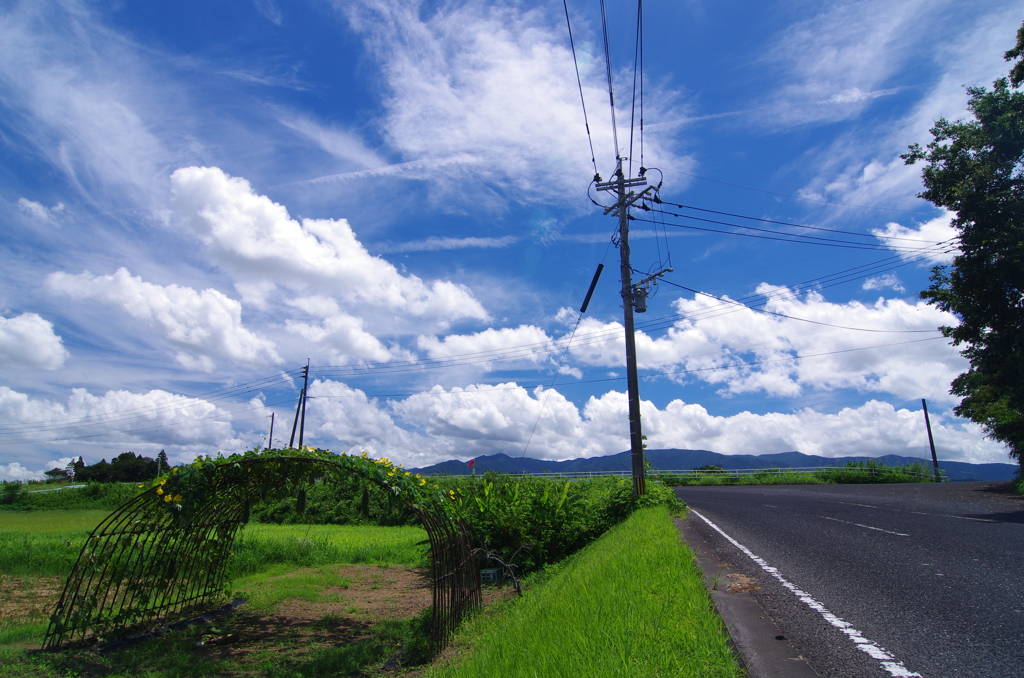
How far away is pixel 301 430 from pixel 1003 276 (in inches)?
1671

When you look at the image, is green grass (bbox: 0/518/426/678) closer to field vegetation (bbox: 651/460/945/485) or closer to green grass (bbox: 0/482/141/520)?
green grass (bbox: 0/482/141/520)

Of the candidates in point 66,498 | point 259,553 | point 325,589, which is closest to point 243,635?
point 325,589

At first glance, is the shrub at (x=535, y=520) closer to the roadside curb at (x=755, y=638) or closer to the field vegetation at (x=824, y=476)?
the roadside curb at (x=755, y=638)

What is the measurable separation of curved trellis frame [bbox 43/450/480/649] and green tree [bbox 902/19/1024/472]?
18946 millimetres

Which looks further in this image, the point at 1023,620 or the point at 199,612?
the point at 199,612

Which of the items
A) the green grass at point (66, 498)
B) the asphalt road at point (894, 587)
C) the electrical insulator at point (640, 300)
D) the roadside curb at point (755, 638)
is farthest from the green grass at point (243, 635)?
the green grass at point (66, 498)

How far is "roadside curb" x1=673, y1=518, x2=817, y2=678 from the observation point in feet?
13.4

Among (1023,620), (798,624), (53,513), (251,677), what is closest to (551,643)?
(798,624)

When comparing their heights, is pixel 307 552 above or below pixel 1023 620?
below

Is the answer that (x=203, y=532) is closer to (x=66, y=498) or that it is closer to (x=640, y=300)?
(x=640, y=300)

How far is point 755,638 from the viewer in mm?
4855

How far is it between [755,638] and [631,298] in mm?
13598

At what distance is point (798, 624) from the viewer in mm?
5371

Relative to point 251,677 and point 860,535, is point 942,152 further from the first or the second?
point 251,677
